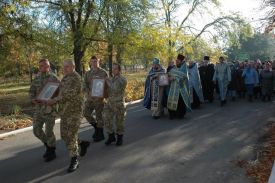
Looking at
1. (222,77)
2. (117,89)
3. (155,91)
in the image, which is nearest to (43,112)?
(117,89)

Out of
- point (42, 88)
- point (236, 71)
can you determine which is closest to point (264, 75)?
point (236, 71)

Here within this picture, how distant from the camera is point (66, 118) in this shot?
24.7 ft

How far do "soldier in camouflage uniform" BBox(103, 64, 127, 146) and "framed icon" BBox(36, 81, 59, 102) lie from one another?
180 cm

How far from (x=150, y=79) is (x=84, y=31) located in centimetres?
862

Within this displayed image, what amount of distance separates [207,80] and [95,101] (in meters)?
9.78

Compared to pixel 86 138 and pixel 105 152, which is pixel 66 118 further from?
pixel 86 138

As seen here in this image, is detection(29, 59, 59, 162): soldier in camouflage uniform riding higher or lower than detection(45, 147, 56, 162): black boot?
higher

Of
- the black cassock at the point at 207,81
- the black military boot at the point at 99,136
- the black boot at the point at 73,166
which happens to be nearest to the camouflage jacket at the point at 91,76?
the black military boot at the point at 99,136

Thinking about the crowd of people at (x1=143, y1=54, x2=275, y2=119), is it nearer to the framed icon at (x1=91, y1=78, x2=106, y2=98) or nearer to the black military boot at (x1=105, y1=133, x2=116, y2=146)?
the black military boot at (x1=105, y1=133, x2=116, y2=146)

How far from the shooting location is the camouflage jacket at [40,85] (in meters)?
8.20

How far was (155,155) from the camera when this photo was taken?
867cm

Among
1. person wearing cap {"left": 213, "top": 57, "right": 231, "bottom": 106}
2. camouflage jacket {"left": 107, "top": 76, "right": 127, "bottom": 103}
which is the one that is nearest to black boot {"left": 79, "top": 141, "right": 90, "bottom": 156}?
camouflage jacket {"left": 107, "top": 76, "right": 127, "bottom": 103}

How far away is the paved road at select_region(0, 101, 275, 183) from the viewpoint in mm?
7180

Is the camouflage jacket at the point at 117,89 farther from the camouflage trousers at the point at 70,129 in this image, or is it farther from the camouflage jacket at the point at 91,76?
the camouflage trousers at the point at 70,129
